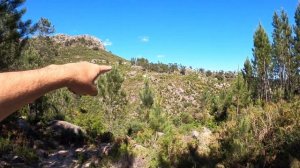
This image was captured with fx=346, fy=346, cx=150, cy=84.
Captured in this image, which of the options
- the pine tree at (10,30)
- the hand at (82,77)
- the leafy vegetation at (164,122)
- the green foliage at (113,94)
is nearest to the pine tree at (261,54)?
the leafy vegetation at (164,122)

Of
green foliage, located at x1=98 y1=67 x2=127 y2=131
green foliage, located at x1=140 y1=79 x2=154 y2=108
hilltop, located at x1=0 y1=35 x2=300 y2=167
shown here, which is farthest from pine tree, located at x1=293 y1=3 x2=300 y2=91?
green foliage, located at x1=140 y1=79 x2=154 y2=108

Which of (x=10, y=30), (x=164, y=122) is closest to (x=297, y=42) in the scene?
(x=164, y=122)

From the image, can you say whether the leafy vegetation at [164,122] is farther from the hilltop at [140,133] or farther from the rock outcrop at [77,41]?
the rock outcrop at [77,41]

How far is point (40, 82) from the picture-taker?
39.4 inches

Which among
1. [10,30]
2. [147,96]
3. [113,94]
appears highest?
[10,30]

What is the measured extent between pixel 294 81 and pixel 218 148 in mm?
35996

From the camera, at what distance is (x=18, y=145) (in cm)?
1336

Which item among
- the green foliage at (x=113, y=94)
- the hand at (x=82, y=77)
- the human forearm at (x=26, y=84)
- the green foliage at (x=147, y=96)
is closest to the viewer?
the human forearm at (x=26, y=84)

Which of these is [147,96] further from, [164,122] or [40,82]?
[40,82]

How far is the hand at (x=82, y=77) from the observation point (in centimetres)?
109

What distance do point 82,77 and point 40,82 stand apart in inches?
A: 6.1

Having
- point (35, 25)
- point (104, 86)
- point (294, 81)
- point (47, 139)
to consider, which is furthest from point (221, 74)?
point (35, 25)

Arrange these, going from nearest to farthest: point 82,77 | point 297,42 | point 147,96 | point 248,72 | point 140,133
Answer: point 82,77 → point 140,133 → point 147,96 → point 297,42 → point 248,72

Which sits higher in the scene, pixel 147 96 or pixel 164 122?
pixel 147 96
